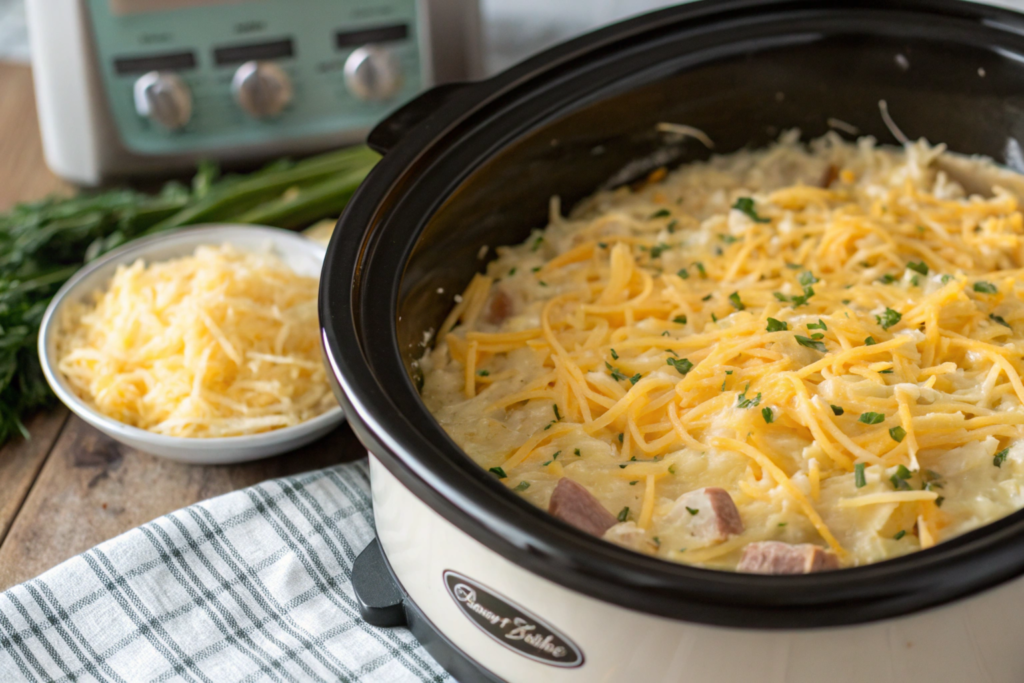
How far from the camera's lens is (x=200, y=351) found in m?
1.60

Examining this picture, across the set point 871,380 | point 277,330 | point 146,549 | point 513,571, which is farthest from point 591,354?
point 146,549

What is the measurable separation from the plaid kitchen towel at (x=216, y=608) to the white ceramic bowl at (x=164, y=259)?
96mm

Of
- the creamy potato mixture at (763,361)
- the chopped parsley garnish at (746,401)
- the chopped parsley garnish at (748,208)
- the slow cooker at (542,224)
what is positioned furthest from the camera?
the chopped parsley garnish at (748,208)

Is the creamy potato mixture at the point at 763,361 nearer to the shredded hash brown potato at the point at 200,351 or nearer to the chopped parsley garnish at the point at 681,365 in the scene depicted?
the chopped parsley garnish at the point at 681,365

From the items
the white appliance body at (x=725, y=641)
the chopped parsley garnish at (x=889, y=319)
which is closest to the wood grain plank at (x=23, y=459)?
the white appliance body at (x=725, y=641)

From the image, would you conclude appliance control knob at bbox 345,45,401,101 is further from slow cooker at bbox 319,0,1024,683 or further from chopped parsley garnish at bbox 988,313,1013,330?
chopped parsley garnish at bbox 988,313,1013,330

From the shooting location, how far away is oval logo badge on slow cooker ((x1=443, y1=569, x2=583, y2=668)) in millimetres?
996

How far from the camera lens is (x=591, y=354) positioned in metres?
1.40

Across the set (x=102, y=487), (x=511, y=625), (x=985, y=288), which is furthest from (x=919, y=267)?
(x=102, y=487)

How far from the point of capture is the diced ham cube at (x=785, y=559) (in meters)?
1.01

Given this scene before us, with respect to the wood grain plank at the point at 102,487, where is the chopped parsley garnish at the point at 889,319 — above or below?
above

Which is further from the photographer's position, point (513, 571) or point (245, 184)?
point (245, 184)

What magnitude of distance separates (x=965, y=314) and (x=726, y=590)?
0.81m

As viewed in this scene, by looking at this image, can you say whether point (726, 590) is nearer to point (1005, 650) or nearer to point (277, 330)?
Result: point (1005, 650)
